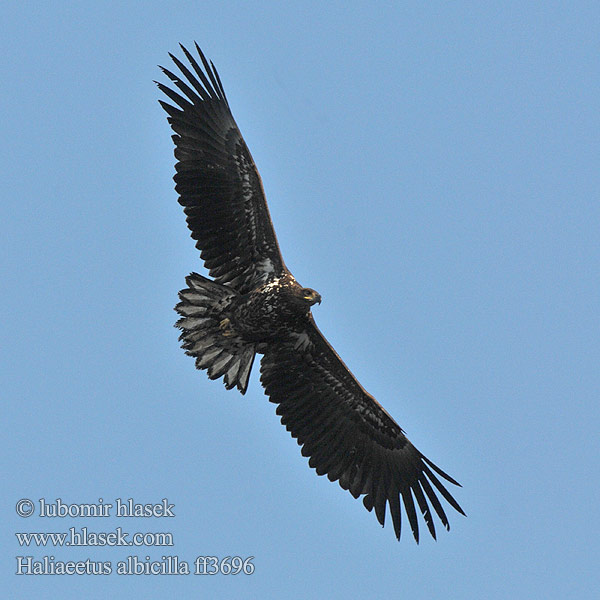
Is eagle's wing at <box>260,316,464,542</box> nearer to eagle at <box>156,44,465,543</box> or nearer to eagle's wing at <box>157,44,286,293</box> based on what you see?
eagle at <box>156,44,465,543</box>

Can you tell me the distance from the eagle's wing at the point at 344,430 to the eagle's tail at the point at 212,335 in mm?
491

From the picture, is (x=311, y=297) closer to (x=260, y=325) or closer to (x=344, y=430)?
(x=260, y=325)

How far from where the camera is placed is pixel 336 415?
1555 cm

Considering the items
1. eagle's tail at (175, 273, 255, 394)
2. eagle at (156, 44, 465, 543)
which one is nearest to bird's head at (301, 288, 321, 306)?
eagle at (156, 44, 465, 543)

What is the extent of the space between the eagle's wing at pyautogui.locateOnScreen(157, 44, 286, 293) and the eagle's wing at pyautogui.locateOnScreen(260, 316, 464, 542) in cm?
132

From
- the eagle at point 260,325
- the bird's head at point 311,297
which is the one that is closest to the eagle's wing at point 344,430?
the eagle at point 260,325

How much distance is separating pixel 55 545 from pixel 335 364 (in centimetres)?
451

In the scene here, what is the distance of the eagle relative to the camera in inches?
571

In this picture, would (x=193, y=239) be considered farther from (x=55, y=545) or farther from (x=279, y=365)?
(x=55, y=545)

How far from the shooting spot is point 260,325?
47.7 ft

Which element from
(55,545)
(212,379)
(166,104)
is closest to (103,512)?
(55,545)

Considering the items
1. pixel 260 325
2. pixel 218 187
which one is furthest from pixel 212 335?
pixel 218 187

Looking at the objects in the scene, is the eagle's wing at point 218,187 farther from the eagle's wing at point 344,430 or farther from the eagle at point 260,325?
the eagle's wing at point 344,430

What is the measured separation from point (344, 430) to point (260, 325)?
2180 millimetres
